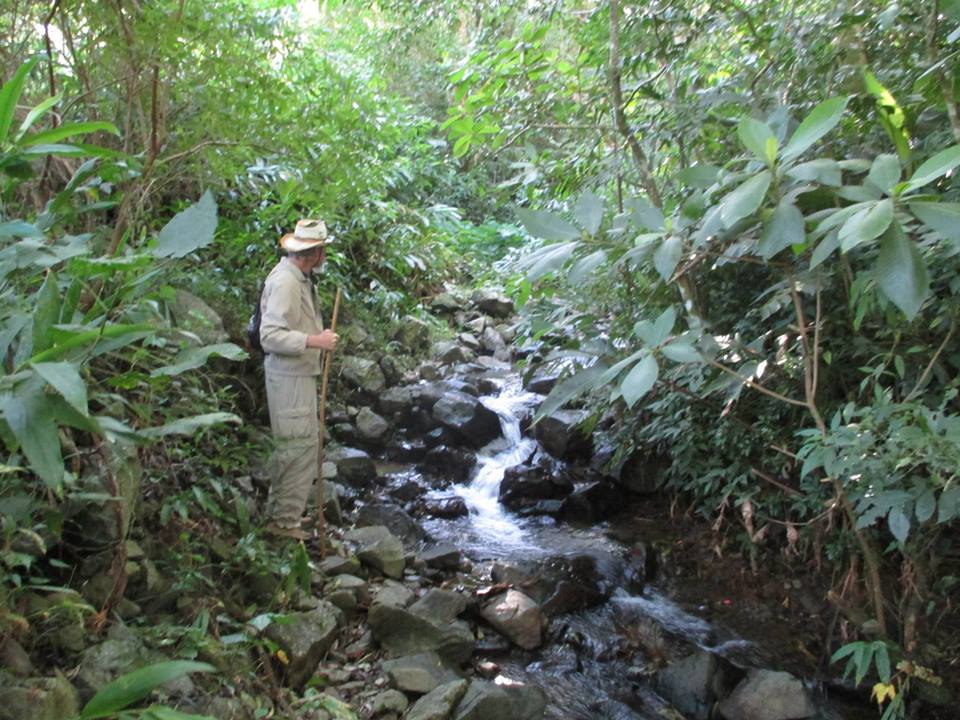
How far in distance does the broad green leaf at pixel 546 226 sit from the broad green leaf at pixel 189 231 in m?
0.84

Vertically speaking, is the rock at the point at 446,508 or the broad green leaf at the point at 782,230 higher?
the broad green leaf at the point at 782,230

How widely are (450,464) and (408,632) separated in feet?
10.9

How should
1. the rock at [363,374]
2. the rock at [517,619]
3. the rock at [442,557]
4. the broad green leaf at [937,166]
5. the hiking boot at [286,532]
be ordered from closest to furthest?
the broad green leaf at [937,166], the rock at [517,619], the hiking boot at [286,532], the rock at [442,557], the rock at [363,374]

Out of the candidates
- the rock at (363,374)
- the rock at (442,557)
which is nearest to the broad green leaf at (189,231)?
the rock at (442,557)

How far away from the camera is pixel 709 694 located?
13.0 ft

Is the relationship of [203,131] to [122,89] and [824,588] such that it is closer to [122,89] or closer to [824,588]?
[122,89]

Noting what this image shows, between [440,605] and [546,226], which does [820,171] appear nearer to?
[546,226]

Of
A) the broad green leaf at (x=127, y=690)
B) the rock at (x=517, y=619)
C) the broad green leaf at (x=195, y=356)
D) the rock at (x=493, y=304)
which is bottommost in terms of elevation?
the rock at (x=517, y=619)

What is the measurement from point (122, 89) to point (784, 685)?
449cm

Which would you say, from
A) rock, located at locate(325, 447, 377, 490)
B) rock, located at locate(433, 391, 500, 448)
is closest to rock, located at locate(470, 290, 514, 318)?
rock, located at locate(433, 391, 500, 448)

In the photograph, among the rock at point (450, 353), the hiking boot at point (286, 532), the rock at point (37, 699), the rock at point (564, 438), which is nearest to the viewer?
the rock at point (37, 699)

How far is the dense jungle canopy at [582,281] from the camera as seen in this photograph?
1.91 metres

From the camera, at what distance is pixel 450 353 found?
958cm

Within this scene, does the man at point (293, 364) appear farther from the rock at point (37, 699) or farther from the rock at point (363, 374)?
the rock at point (363, 374)
